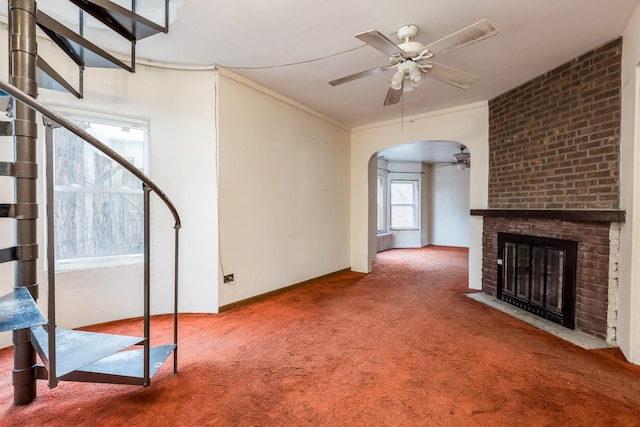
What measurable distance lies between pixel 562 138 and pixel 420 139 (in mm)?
1950

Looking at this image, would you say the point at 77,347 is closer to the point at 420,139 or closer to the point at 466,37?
the point at 466,37

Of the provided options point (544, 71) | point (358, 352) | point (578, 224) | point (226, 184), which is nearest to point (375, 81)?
point (544, 71)

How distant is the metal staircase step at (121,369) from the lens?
1643 millimetres

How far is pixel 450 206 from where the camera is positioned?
9.32 m

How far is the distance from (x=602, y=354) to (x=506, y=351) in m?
0.74

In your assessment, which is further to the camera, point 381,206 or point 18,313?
point 381,206

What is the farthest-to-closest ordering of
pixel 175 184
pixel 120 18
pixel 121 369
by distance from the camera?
pixel 175 184 < pixel 120 18 < pixel 121 369

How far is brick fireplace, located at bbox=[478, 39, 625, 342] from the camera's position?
264 centimetres

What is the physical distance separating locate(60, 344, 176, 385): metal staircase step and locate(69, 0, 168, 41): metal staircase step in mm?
2071

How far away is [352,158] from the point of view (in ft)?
18.4

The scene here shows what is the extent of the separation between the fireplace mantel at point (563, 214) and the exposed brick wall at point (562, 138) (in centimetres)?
14

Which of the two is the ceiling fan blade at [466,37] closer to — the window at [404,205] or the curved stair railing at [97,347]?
the curved stair railing at [97,347]

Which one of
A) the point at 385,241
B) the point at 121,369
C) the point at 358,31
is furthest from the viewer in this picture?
the point at 385,241

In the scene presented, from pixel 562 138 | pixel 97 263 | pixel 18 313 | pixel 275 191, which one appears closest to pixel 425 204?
pixel 562 138
